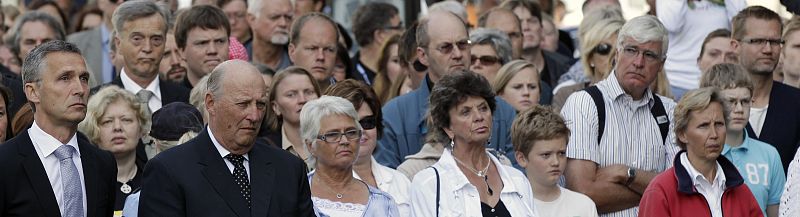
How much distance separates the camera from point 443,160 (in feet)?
29.2

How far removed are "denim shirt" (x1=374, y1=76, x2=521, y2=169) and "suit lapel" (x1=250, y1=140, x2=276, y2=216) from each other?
250 centimetres

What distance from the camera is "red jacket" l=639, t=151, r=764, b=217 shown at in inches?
345

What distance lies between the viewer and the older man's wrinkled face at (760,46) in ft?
36.0

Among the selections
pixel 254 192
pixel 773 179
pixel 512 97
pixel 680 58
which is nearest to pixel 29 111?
pixel 254 192

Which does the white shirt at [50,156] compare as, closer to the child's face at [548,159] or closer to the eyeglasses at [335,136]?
the eyeglasses at [335,136]

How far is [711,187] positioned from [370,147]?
73.6 inches

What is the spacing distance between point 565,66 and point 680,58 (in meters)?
1.44

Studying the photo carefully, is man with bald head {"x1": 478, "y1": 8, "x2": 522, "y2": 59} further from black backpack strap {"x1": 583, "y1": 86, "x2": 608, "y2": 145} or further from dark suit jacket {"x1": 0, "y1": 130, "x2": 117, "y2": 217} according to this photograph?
dark suit jacket {"x1": 0, "y1": 130, "x2": 117, "y2": 217}

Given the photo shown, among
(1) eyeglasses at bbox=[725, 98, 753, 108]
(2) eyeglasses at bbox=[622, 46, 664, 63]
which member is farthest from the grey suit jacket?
(1) eyeglasses at bbox=[725, 98, 753, 108]

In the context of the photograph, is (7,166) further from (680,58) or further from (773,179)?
(680,58)

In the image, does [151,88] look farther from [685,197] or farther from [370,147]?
[685,197]

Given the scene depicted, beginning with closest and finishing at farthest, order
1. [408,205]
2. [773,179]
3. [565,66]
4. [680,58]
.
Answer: [408,205]
[773,179]
[680,58]
[565,66]

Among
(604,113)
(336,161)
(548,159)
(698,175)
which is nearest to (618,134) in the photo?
(604,113)

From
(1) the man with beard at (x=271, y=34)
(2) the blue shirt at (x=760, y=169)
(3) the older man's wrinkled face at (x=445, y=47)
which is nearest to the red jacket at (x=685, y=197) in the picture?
(2) the blue shirt at (x=760, y=169)
